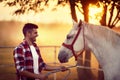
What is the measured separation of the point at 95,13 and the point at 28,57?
11076mm

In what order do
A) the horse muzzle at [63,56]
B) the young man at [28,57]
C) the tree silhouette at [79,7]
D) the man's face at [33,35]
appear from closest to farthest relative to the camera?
the young man at [28,57] → the man's face at [33,35] → the horse muzzle at [63,56] → the tree silhouette at [79,7]

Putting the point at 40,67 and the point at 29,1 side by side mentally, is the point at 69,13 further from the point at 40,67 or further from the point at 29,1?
the point at 40,67

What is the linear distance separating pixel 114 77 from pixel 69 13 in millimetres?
11500

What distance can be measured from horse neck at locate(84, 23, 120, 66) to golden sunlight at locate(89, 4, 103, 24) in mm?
9100

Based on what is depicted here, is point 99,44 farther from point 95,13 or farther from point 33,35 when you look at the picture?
point 95,13

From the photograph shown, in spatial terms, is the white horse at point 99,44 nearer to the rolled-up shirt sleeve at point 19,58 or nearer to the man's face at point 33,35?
the man's face at point 33,35

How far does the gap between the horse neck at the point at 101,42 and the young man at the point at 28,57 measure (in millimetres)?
840

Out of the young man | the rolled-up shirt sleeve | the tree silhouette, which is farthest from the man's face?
the tree silhouette

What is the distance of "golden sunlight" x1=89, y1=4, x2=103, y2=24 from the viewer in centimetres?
1466

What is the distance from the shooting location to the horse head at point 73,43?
522 cm

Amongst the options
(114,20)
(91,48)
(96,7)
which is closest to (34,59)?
(91,48)

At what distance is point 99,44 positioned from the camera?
5.24 metres

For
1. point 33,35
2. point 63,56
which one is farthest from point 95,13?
point 33,35

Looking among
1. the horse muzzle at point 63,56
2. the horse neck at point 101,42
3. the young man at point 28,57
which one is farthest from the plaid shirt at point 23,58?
the horse neck at point 101,42
